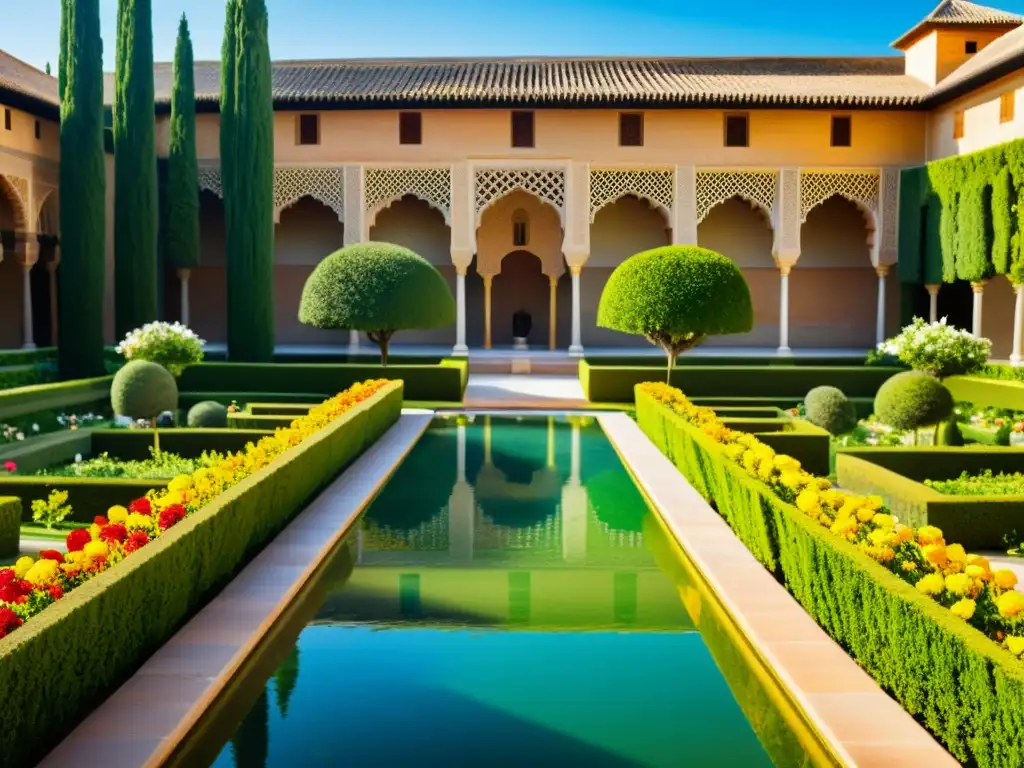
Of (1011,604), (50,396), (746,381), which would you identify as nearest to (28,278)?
(50,396)

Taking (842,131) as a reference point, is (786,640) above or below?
below

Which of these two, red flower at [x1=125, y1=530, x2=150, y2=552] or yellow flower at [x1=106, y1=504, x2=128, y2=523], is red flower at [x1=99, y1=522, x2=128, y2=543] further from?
yellow flower at [x1=106, y1=504, x2=128, y2=523]

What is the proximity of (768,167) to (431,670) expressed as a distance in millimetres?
22170

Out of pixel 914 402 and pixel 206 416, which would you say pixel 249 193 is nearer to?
pixel 206 416

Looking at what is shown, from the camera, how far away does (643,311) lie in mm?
17406

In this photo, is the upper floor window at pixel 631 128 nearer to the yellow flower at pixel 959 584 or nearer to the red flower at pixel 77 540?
the red flower at pixel 77 540

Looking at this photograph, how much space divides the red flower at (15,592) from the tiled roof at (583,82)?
21.7 meters

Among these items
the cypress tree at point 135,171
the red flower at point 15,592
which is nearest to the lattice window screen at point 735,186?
the cypress tree at point 135,171

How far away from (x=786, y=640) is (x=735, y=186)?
21.4m

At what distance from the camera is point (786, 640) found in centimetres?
594

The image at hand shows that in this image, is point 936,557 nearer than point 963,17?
Yes

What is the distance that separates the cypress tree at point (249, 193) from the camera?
73.8ft

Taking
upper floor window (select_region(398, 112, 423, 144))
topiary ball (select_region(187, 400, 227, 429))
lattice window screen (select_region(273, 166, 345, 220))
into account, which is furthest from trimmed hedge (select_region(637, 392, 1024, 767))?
lattice window screen (select_region(273, 166, 345, 220))

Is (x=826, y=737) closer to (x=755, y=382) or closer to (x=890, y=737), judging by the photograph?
(x=890, y=737)
